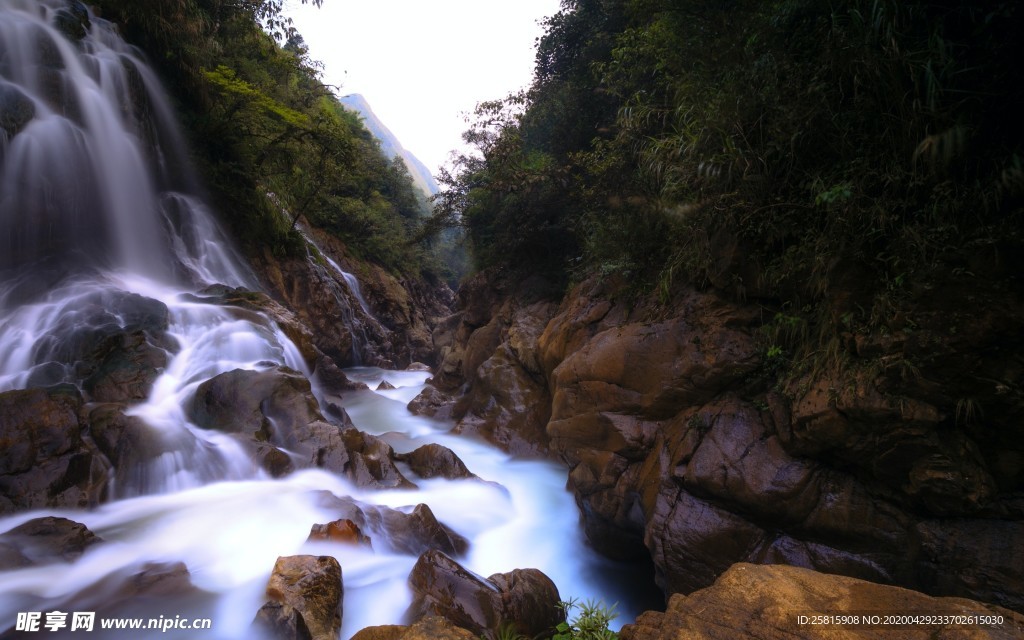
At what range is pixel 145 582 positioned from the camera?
3.69 meters

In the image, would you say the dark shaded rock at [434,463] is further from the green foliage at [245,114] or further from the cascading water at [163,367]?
the green foliage at [245,114]

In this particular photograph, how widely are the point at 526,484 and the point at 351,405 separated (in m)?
5.53

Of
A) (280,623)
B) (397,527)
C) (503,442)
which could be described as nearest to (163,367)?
(397,527)

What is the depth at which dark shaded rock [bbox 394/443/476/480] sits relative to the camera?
6.82m

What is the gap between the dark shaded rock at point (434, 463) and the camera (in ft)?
22.4

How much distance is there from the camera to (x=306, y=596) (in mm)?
3422

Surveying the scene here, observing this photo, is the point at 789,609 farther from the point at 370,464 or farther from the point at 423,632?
the point at 370,464

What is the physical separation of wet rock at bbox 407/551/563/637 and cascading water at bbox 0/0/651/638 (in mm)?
336

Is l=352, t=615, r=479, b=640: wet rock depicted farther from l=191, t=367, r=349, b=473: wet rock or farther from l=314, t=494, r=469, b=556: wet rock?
l=191, t=367, r=349, b=473: wet rock

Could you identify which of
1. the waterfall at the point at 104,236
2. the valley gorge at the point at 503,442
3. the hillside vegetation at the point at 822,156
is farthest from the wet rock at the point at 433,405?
the hillside vegetation at the point at 822,156

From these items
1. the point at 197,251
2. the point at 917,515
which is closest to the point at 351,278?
the point at 197,251

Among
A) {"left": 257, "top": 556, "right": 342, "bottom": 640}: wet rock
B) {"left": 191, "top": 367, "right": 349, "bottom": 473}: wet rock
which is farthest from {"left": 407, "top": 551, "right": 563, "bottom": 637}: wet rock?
{"left": 191, "top": 367, "right": 349, "bottom": 473}: wet rock

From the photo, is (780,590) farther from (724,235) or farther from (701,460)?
(724,235)

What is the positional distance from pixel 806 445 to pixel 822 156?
2.45m
